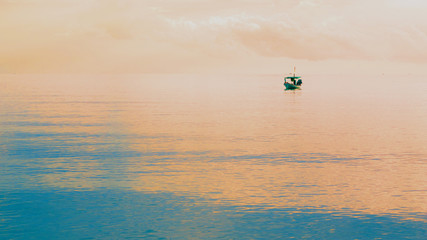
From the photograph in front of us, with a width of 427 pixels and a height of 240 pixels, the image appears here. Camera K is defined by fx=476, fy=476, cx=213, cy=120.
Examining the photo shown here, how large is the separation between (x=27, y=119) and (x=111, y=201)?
4664 cm

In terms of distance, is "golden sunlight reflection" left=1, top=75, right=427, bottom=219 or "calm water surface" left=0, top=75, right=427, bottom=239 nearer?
"calm water surface" left=0, top=75, right=427, bottom=239

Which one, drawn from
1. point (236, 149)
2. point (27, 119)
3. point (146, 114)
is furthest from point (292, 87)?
point (236, 149)

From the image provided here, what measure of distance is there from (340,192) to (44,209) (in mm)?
17846

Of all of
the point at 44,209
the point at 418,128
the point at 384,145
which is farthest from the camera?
the point at 418,128

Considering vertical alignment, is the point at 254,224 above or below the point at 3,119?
below

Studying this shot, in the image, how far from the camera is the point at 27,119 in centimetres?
6906

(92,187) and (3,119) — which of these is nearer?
(92,187)

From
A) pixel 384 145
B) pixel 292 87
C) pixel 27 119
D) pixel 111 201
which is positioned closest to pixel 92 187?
pixel 111 201

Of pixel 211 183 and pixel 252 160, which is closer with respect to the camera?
pixel 211 183

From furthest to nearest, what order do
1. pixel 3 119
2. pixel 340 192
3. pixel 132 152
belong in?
pixel 3 119 < pixel 132 152 < pixel 340 192

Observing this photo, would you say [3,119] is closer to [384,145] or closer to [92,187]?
[92,187]

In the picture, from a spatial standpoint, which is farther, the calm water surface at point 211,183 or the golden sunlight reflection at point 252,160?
the golden sunlight reflection at point 252,160

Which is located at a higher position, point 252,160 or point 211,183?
point 252,160

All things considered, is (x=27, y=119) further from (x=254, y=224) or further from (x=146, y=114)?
(x=254, y=224)
